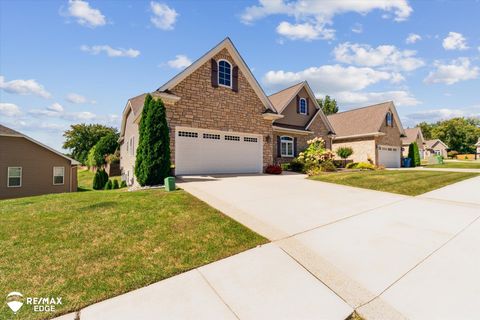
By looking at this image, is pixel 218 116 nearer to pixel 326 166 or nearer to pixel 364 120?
pixel 326 166

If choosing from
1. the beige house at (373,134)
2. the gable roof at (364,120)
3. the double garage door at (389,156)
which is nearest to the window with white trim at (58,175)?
the beige house at (373,134)

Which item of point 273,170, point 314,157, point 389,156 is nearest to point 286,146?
point 314,157

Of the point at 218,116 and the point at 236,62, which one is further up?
the point at 236,62

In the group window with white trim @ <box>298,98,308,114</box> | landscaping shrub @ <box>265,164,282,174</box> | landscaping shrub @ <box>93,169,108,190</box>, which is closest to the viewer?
landscaping shrub @ <box>265,164,282,174</box>

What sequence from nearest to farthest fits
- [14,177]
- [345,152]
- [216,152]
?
1. [216,152]
2. [14,177]
3. [345,152]

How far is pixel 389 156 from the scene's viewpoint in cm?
2614

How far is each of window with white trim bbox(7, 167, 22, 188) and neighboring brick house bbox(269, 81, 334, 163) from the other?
19496 mm

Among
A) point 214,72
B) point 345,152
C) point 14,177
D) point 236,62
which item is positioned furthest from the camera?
point 345,152

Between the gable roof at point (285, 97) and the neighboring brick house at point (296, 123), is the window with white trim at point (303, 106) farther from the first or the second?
the gable roof at point (285, 97)

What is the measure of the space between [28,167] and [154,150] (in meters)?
14.3

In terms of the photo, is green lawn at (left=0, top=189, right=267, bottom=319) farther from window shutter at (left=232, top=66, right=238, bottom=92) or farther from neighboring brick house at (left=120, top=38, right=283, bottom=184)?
window shutter at (left=232, top=66, right=238, bottom=92)

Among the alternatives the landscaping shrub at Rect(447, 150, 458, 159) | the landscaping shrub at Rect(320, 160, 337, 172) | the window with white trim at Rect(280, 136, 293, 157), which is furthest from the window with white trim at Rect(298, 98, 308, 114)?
the landscaping shrub at Rect(447, 150, 458, 159)

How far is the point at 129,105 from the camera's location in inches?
778

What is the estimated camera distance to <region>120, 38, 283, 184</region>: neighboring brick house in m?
12.6
